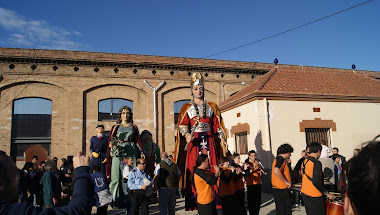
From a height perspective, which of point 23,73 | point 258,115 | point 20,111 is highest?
point 23,73

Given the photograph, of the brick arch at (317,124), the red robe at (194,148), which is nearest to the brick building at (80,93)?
the brick arch at (317,124)

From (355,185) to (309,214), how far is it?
182 inches

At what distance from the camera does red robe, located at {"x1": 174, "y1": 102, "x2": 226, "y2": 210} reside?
680 cm

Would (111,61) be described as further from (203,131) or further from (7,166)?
(7,166)

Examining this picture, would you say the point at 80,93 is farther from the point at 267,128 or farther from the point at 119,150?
the point at 119,150

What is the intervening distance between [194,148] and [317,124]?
8.01 meters

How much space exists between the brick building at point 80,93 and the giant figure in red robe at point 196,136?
13569mm

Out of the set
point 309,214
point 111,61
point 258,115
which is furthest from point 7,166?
point 111,61

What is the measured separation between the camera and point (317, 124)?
12.8m

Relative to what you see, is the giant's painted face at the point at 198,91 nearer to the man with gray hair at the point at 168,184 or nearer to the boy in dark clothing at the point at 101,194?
the man with gray hair at the point at 168,184

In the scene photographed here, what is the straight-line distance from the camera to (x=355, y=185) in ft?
4.48

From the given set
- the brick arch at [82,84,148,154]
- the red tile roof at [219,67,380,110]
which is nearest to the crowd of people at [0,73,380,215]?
the red tile roof at [219,67,380,110]

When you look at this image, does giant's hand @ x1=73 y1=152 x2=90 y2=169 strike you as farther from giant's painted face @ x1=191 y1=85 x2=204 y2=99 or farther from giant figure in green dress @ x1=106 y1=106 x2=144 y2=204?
giant figure in green dress @ x1=106 y1=106 x2=144 y2=204

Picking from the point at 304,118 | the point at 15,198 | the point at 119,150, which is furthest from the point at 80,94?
the point at 15,198
